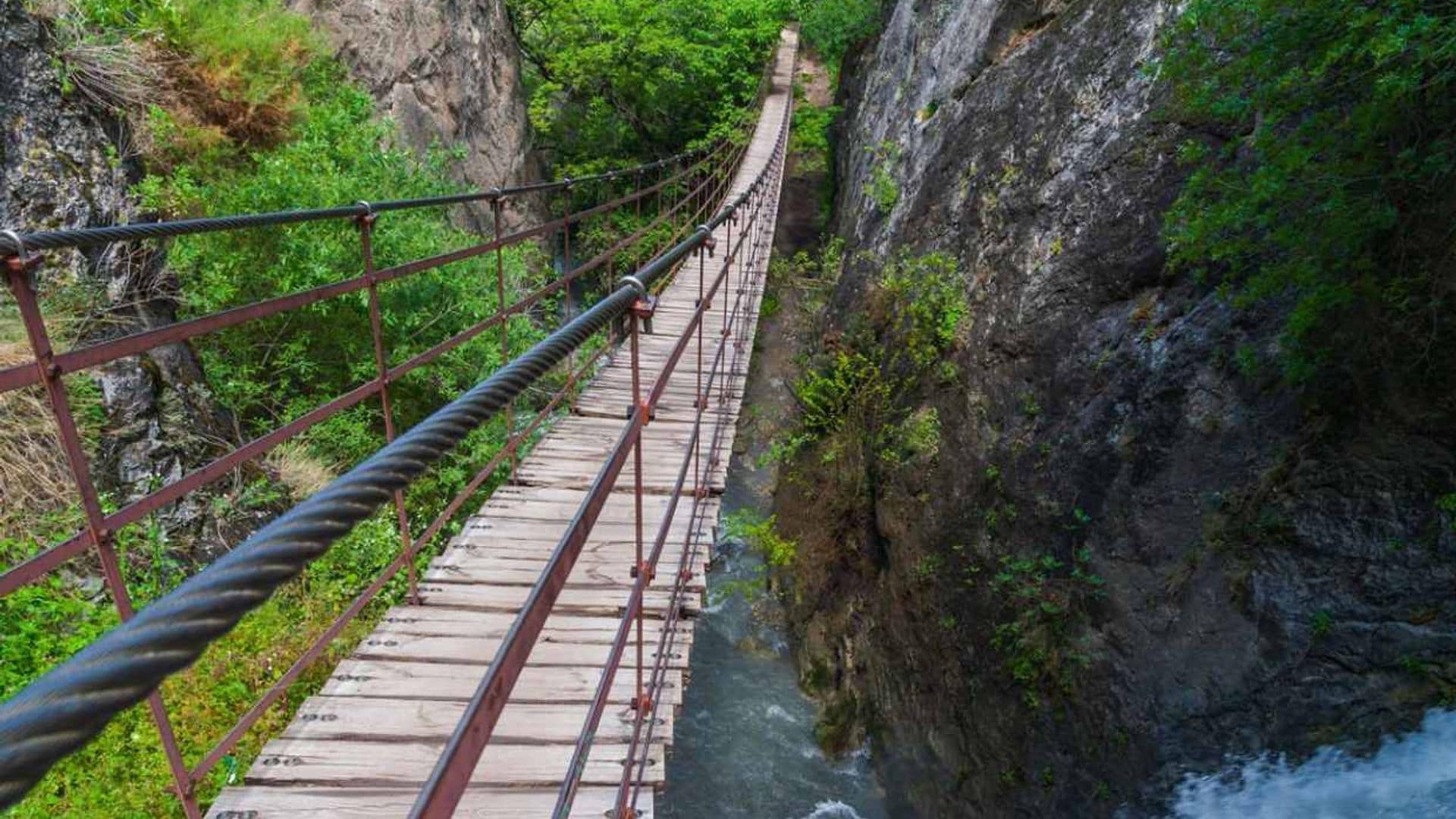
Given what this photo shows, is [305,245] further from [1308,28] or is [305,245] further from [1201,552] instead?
[1201,552]

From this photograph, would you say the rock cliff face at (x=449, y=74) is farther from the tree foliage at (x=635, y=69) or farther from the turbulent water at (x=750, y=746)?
the turbulent water at (x=750, y=746)

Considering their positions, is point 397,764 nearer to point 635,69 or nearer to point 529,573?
point 529,573

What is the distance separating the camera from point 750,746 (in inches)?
201

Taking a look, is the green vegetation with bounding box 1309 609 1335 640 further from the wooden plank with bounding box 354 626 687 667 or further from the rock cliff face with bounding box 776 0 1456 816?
the wooden plank with bounding box 354 626 687 667

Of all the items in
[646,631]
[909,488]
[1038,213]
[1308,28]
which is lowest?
[909,488]

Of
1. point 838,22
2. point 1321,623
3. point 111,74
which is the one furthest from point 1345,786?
point 838,22

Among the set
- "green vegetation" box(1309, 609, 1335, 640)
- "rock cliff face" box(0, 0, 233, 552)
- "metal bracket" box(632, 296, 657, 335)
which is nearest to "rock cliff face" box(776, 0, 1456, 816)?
"green vegetation" box(1309, 609, 1335, 640)

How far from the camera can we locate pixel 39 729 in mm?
346

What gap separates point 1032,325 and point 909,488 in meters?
1.39

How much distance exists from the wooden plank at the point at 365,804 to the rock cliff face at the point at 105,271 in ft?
7.08

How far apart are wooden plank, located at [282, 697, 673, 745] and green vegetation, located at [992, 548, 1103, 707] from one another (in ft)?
8.95

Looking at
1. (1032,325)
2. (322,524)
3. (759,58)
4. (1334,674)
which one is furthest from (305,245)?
(759,58)

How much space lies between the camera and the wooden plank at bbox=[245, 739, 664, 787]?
1702 millimetres

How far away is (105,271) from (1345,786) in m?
5.86
